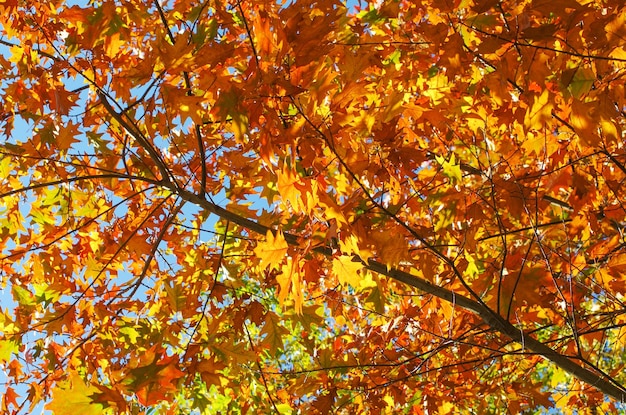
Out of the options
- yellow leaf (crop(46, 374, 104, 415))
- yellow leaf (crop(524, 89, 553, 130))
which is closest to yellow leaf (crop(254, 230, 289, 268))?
yellow leaf (crop(46, 374, 104, 415))

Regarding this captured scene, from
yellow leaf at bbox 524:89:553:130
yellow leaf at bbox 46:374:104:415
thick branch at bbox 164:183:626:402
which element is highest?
yellow leaf at bbox 524:89:553:130

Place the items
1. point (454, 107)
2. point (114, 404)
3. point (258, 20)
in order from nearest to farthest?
point (114, 404) → point (258, 20) → point (454, 107)

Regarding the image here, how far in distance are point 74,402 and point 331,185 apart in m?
1.53

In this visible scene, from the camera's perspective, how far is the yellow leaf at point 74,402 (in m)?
1.52

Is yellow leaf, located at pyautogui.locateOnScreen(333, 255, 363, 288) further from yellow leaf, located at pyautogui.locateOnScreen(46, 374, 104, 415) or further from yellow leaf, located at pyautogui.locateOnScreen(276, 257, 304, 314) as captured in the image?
yellow leaf, located at pyautogui.locateOnScreen(46, 374, 104, 415)

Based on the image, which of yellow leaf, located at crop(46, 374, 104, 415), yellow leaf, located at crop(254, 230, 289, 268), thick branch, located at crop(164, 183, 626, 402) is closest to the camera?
yellow leaf, located at crop(46, 374, 104, 415)

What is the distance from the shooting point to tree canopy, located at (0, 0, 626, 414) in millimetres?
1856

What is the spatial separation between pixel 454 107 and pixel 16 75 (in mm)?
2627

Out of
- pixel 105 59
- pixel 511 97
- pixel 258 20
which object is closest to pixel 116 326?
pixel 105 59

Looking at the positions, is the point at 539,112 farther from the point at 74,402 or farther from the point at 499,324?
the point at 74,402

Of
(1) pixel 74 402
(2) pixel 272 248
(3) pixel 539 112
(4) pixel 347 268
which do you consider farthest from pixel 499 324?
(1) pixel 74 402

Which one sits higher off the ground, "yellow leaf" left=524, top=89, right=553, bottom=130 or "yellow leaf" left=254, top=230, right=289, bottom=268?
"yellow leaf" left=524, top=89, right=553, bottom=130

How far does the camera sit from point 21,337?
2.77 meters

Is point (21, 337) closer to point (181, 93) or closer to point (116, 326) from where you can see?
point (116, 326)
